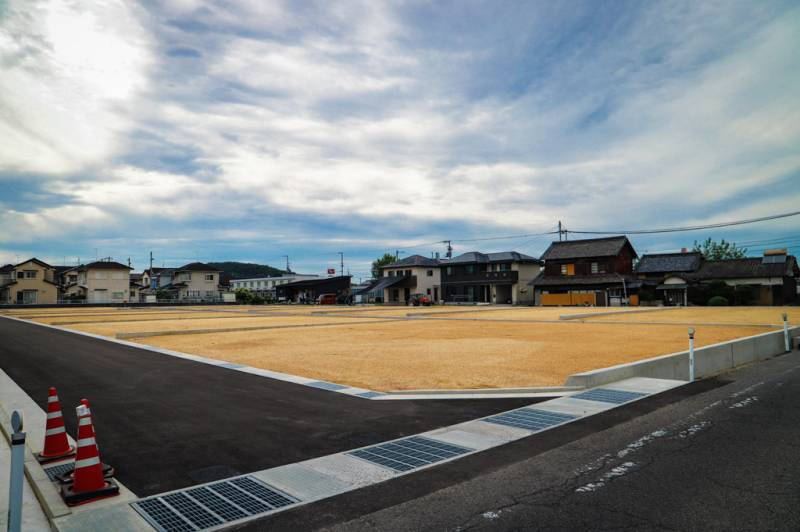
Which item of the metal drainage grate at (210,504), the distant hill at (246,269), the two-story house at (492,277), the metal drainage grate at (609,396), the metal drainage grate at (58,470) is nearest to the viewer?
the metal drainage grate at (210,504)

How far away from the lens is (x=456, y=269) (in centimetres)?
6700

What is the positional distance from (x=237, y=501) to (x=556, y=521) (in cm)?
277

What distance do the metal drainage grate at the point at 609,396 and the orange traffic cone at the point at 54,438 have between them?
741cm

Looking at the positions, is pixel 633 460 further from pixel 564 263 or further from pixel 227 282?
pixel 227 282

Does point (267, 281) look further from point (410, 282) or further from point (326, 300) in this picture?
point (410, 282)

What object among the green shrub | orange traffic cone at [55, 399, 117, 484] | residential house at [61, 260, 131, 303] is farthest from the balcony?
orange traffic cone at [55, 399, 117, 484]

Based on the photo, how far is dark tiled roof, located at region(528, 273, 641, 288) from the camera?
172 feet

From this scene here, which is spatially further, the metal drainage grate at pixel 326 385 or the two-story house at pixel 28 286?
the two-story house at pixel 28 286

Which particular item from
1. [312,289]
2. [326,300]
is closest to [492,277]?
[326,300]

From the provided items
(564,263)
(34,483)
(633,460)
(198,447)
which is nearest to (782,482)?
(633,460)

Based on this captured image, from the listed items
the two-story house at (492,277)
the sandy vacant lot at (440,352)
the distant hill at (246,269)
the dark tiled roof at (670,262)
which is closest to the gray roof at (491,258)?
the two-story house at (492,277)

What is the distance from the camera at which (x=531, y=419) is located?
6895mm

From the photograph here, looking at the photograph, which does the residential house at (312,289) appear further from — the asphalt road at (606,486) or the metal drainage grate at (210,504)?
the metal drainage grate at (210,504)

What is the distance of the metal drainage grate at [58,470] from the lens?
4.93 meters
